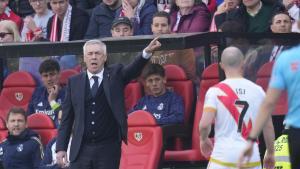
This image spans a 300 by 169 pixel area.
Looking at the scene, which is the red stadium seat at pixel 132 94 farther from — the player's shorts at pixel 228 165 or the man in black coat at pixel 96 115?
the player's shorts at pixel 228 165

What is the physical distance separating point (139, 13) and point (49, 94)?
73.1 inches

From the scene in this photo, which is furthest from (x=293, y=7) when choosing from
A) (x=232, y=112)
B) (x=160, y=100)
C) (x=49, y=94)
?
(x=232, y=112)

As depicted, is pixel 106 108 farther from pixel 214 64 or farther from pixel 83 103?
pixel 214 64

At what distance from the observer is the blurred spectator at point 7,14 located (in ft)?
56.8

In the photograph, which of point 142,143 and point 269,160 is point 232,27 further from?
point 269,160

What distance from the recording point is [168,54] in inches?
573

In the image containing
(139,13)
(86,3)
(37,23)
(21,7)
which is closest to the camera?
(139,13)

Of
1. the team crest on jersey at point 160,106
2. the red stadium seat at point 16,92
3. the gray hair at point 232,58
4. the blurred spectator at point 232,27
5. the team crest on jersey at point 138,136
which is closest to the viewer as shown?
the gray hair at point 232,58

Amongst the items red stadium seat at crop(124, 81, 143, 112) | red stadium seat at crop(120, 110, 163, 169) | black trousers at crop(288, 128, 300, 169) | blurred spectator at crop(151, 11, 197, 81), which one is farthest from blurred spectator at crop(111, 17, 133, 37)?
black trousers at crop(288, 128, 300, 169)

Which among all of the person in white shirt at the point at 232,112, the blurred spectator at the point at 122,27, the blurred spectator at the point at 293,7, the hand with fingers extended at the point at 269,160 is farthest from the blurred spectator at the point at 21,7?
the hand with fingers extended at the point at 269,160

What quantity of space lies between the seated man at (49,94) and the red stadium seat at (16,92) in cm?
45

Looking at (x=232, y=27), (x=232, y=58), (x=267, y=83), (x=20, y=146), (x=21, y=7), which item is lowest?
(x=20, y=146)

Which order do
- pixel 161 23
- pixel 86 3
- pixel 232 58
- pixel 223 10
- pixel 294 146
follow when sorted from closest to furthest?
pixel 294 146 < pixel 232 58 < pixel 161 23 < pixel 223 10 < pixel 86 3

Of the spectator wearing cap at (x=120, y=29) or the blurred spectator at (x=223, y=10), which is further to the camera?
the blurred spectator at (x=223, y=10)
